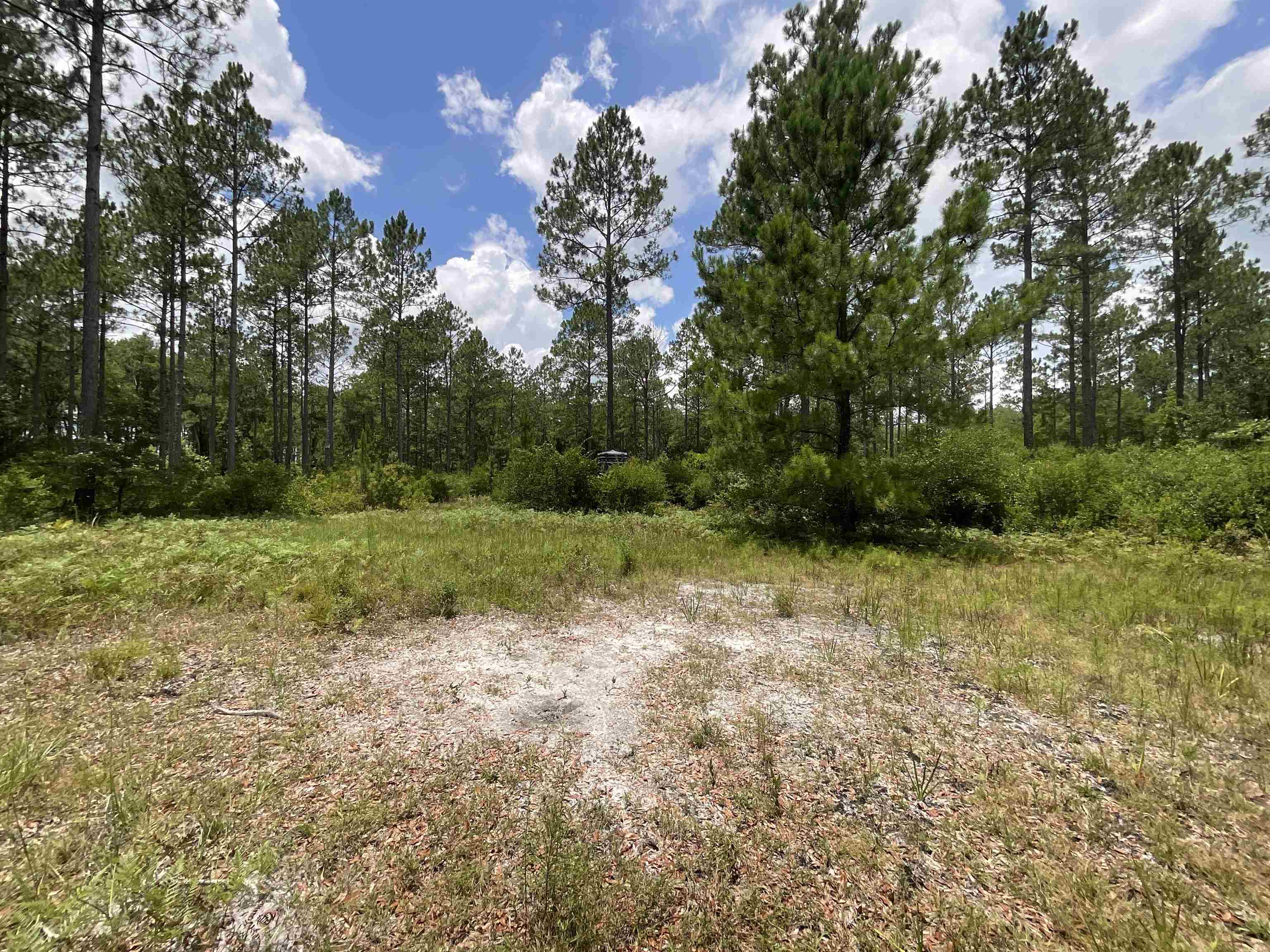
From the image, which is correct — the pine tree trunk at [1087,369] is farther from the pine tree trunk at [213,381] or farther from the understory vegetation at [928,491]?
the pine tree trunk at [213,381]

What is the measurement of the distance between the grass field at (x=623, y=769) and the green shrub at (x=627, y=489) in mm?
10189

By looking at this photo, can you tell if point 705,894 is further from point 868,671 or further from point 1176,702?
point 1176,702

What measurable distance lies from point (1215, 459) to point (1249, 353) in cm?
1576

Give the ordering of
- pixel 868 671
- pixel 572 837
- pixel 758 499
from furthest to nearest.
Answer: pixel 758 499 → pixel 868 671 → pixel 572 837

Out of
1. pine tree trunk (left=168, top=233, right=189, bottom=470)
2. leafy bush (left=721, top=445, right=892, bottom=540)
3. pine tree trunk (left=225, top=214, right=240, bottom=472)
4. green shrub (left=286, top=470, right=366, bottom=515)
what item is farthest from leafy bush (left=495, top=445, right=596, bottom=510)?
pine tree trunk (left=168, top=233, right=189, bottom=470)

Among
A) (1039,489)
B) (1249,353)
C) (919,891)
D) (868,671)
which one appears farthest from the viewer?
(1249,353)

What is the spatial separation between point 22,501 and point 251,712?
362 inches

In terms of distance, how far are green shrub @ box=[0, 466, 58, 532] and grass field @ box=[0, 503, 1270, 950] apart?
11.6 ft

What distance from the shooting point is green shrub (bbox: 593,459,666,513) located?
1537 cm

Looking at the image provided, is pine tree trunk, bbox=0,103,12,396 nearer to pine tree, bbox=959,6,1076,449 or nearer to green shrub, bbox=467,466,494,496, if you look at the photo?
green shrub, bbox=467,466,494,496

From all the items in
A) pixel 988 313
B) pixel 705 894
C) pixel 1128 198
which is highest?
pixel 1128 198

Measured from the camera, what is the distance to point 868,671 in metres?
3.54

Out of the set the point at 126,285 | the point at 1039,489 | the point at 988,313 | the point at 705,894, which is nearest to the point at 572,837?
the point at 705,894

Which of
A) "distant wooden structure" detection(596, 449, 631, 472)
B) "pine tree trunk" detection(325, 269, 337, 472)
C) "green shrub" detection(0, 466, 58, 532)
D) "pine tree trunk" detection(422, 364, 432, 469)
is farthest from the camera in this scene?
"pine tree trunk" detection(422, 364, 432, 469)
